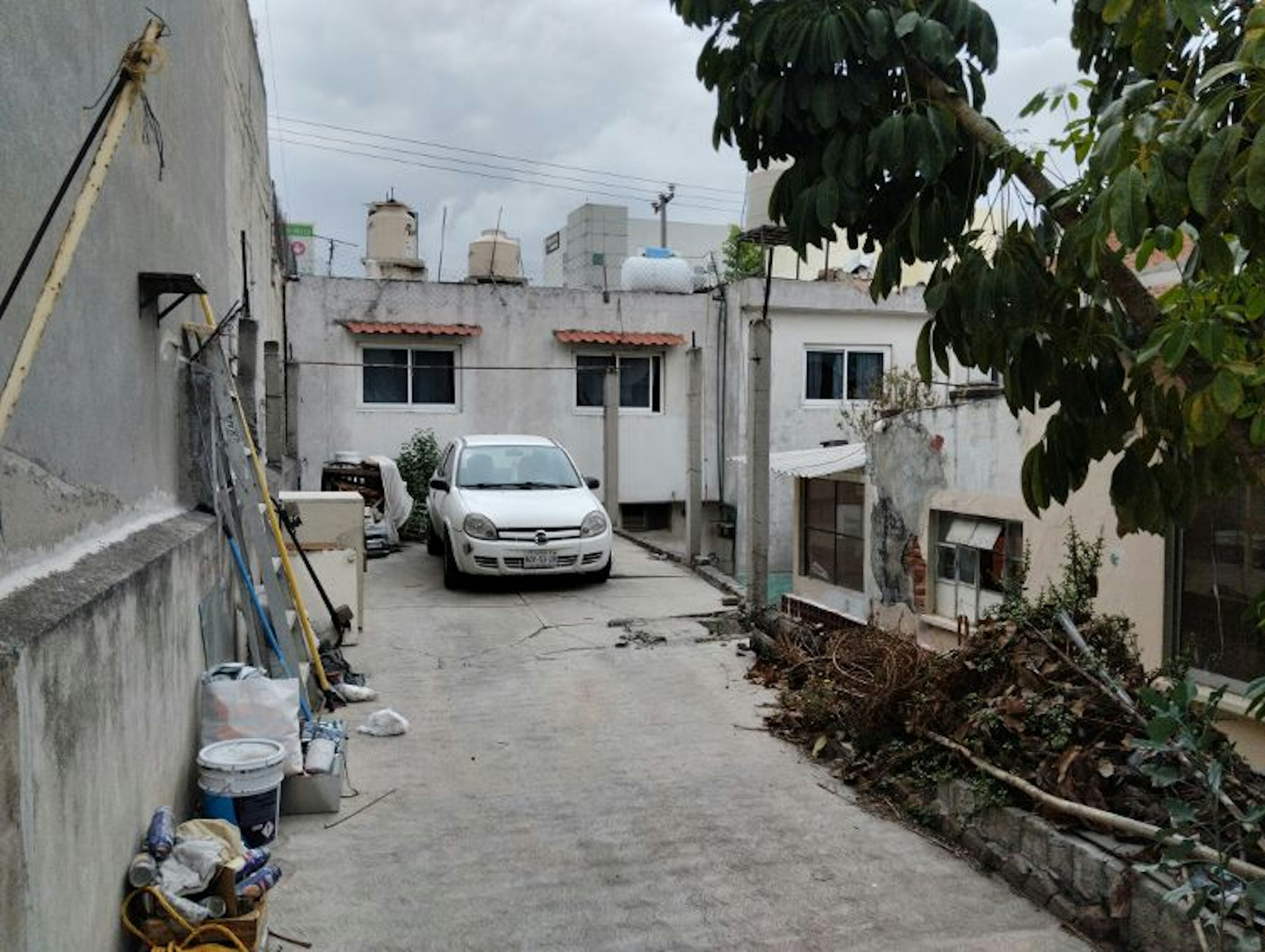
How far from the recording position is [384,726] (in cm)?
626

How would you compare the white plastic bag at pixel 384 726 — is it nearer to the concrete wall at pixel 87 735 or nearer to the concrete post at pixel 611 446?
the concrete wall at pixel 87 735

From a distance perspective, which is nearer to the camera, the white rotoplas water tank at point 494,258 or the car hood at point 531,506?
the car hood at point 531,506

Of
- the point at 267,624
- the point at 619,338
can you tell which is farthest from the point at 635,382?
the point at 267,624

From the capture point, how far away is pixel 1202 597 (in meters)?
6.27

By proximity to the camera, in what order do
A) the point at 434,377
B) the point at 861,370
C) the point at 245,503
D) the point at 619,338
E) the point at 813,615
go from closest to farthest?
1. the point at 245,503
2. the point at 813,615
3. the point at 434,377
4. the point at 619,338
5. the point at 861,370

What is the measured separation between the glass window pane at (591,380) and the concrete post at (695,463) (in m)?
4.15

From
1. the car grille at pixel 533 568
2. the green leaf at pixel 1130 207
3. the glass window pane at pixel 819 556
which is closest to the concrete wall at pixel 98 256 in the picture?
the green leaf at pixel 1130 207

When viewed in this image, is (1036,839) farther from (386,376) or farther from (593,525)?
(386,376)

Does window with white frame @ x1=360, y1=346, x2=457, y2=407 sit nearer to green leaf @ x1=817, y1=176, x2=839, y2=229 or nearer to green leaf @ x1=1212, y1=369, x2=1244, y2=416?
green leaf @ x1=817, y1=176, x2=839, y2=229

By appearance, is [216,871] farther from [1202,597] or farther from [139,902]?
[1202,597]

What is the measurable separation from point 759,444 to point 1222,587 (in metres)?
4.28

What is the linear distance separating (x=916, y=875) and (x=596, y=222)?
2288cm

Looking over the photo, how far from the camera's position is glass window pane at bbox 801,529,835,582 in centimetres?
1295

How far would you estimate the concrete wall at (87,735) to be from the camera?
225 cm
